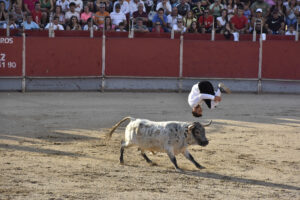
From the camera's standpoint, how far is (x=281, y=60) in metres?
19.1

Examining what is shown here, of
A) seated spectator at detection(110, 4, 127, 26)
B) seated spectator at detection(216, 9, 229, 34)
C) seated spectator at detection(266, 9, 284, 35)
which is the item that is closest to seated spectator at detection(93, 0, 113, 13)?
seated spectator at detection(110, 4, 127, 26)

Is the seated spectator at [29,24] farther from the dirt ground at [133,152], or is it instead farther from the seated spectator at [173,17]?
the seated spectator at [173,17]

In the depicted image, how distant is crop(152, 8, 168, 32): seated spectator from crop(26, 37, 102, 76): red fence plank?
2170mm

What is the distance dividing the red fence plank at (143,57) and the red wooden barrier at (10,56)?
8.39ft

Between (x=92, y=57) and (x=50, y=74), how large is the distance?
1.32 m

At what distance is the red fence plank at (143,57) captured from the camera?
1891 cm

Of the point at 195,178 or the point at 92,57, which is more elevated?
the point at 92,57

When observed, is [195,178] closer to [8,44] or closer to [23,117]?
[23,117]

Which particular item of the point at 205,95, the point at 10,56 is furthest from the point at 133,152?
the point at 10,56

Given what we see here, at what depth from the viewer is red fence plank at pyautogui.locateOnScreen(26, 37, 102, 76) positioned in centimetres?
1852

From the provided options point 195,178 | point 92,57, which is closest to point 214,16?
point 92,57

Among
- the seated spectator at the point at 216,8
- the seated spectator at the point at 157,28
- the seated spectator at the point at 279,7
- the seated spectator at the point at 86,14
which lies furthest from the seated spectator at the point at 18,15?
the seated spectator at the point at 279,7

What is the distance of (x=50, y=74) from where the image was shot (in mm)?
18734

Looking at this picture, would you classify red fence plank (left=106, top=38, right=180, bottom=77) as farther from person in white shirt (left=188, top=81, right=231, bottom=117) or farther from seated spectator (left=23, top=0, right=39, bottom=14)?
person in white shirt (left=188, top=81, right=231, bottom=117)
